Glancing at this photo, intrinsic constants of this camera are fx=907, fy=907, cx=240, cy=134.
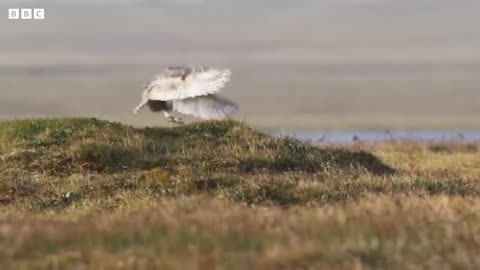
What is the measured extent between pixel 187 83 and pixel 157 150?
7.11 metres

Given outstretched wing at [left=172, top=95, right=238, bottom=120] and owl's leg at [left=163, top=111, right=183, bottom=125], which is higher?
outstretched wing at [left=172, top=95, right=238, bottom=120]

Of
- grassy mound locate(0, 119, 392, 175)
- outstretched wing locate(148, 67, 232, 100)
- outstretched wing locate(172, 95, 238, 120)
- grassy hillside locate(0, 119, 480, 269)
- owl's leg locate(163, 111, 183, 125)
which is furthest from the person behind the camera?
owl's leg locate(163, 111, 183, 125)

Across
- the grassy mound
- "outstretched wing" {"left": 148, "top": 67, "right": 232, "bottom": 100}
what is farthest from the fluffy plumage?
the grassy mound

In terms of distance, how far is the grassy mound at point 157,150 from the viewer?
79.8 feet

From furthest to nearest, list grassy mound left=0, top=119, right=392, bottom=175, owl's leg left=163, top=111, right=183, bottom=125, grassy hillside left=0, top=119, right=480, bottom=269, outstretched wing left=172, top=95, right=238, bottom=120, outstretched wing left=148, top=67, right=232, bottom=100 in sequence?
1. owl's leg left=163, top=111, right=183, bottom=125
2. outstretched wing left=172, top=95, right=238, bottom=120
3. outstretched wing left=148, top=67, right=232, bottom=100
4. grassy mound left=0, top=119, right=392, bottom=175
5. grassy hillside left=0, top=119, right=480, bottom=269

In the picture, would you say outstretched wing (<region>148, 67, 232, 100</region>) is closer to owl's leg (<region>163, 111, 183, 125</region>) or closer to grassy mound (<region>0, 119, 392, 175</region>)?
owl's leg (<region>163, 111, 183, 125</region>)

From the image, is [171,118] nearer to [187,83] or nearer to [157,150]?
[187,83]

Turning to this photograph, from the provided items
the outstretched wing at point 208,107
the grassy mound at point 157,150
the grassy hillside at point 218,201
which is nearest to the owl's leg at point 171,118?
the outstretched wing at point 208,107

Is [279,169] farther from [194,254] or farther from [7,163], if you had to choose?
[194,254]

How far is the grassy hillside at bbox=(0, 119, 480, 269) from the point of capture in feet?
25.9

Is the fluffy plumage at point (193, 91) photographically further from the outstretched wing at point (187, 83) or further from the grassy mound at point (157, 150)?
the grassy mound at point (157, 150)

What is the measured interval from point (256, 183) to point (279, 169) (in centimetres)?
580

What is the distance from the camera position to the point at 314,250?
307 inches

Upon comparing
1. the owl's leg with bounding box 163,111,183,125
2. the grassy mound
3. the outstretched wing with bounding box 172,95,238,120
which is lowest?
the grassy mound
